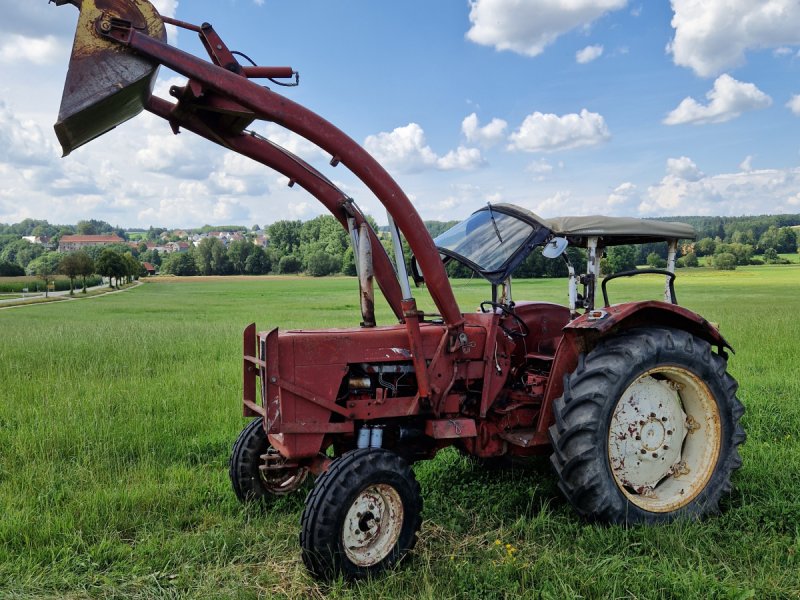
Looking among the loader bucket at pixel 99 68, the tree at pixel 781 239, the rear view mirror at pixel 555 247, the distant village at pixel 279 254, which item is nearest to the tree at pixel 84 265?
the distant village at pixel 279 254

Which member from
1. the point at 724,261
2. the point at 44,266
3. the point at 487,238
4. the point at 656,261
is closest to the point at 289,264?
the point at 44,266

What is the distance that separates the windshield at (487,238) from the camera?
4.44 m

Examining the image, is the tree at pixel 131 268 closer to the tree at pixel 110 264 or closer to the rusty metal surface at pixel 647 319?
the tree at pixel 110 264

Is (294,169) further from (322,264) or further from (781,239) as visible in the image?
(781,239)

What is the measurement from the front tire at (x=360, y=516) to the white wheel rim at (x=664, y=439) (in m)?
1.53

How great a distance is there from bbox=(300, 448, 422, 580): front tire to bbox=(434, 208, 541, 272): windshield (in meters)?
1.66

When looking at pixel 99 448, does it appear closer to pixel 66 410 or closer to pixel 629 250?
pixel 66 410

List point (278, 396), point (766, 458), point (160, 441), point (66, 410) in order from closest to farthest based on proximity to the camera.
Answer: point (278, 396) → point (766, 458) → point (160, 441) → point (66, 410)

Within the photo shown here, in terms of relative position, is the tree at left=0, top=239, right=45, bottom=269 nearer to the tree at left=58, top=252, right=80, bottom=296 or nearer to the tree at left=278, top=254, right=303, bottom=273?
the tree at left=58, top=252, right=80, bottom=296

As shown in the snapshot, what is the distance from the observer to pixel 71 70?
9.92 feet

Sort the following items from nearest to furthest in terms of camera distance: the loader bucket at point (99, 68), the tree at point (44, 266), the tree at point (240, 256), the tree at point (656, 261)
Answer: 1. the loader bucket at point (99, 68)
2. the tree at point (656, 261)
3. the tree at point (44, 266)
4. the tree at point (240, 256)

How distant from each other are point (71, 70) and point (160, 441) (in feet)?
12.9

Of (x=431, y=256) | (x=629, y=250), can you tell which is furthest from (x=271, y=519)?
(x=629, y=250)

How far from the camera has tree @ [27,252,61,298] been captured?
5182 cm
